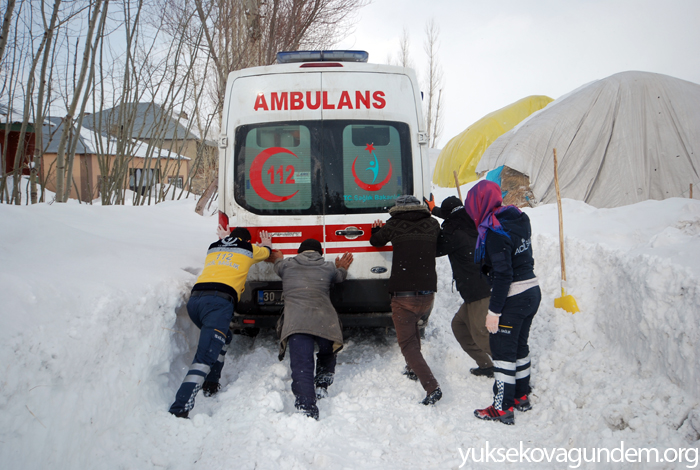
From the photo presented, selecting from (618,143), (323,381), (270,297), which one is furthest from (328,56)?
(618,143)

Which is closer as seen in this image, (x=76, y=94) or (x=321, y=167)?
(x=321, y=167)

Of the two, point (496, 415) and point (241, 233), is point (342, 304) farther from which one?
point (496, 415)

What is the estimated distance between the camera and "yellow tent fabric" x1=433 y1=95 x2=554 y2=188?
16141 mm

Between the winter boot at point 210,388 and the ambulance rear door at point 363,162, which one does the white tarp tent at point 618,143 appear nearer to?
the ambulance rear door at point 363,162

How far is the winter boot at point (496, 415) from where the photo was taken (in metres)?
3.43

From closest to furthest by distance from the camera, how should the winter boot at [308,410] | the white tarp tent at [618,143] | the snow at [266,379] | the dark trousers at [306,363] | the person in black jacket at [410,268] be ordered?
the snow at [266,379] → the winter boot at [308,410] → the dark trousers at [306,363] → the person in black jacket at [410,268] → the white tarp tent at [618,143]

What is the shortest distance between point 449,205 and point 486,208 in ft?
3.04

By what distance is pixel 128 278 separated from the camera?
377cm

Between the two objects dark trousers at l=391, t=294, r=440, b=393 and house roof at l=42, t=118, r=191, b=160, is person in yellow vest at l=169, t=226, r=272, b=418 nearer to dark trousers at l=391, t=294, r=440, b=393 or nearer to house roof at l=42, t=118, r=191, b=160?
dark trousers at l=391, t=294, r=440, b=393

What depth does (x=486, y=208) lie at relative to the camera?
11.4ft

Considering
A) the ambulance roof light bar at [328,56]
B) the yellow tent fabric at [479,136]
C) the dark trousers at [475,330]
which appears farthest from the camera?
the yellow tent fabric at [479,136]

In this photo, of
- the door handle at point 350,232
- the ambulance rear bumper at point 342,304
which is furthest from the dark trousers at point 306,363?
the door handle at point 350,232

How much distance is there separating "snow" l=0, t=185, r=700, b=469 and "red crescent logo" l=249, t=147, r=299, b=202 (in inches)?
45.8

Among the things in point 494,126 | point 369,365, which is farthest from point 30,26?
point 494,126
